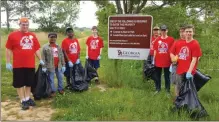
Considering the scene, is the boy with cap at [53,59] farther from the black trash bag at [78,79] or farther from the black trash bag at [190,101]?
the black trash bag at [190,101]

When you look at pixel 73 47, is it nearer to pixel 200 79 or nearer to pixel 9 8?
pixel 200 79

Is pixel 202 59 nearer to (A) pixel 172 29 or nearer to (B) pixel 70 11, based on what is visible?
(A) pixel 172 29

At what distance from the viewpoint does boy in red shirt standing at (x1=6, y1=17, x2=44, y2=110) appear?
7.11 metres

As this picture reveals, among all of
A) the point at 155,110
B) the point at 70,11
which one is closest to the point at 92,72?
the point at 155,110

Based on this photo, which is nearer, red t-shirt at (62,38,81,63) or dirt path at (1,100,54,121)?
dirt path at (1,100,54,121)

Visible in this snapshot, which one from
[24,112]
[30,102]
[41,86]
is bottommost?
[24,112]

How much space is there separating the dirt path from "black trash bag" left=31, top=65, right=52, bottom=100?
33 cm

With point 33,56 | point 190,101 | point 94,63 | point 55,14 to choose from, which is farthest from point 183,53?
point 55,14

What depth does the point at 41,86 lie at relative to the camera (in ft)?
26.5

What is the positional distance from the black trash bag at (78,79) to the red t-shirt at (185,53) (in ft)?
9.03

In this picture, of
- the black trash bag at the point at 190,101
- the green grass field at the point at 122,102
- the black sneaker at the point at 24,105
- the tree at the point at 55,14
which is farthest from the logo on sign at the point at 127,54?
the tree at the point at 55,14

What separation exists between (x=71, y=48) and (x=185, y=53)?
10.4ft

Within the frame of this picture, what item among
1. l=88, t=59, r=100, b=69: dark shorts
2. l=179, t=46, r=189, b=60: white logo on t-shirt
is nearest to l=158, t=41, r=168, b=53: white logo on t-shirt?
l=179, t=46, r=189, b=60: white logo on t-shirt

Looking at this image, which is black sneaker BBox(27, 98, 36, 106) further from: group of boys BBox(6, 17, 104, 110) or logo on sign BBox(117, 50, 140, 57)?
logo on sign BBox(117, 50, 140, 57)
